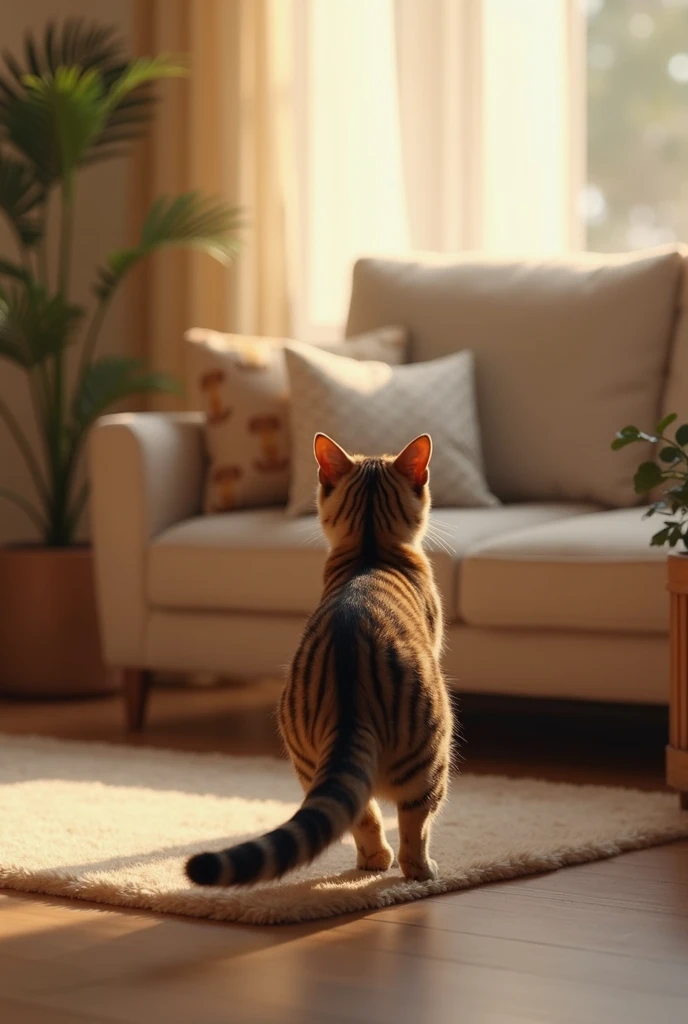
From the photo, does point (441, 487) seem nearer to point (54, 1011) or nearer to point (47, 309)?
point (47, 309)

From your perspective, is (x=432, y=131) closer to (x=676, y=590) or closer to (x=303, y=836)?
(x=676, y=590)

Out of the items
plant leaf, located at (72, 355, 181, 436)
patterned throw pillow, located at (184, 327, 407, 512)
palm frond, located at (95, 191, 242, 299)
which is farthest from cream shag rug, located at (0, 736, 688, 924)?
palm frond, located at (95, 191, 242, 299)

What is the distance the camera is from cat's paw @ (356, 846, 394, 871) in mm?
2141

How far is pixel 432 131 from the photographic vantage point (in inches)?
172

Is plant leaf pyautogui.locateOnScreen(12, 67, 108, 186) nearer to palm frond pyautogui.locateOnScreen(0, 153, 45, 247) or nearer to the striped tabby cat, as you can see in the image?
palm frond pyautogui.locateOnScreen(0, 153, 45, 247)

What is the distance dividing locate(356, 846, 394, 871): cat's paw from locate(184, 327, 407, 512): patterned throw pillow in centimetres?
149

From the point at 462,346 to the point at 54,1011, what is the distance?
2.33 metres

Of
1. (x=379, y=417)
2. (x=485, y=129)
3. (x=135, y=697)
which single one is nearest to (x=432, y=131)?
(x=485, y=129)

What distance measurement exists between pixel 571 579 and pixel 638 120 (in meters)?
1.95

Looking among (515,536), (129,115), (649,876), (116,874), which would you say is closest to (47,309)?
(129,115)

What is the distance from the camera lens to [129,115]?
4.27 metres

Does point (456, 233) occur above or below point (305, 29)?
below

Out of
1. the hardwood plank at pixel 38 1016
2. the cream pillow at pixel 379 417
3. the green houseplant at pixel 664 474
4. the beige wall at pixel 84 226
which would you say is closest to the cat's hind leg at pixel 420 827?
the hardwood plank at pixel 38 1016

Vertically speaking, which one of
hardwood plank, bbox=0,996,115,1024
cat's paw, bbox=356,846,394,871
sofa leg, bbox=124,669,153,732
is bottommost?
sofa leg, bbox=124,669,153,732
